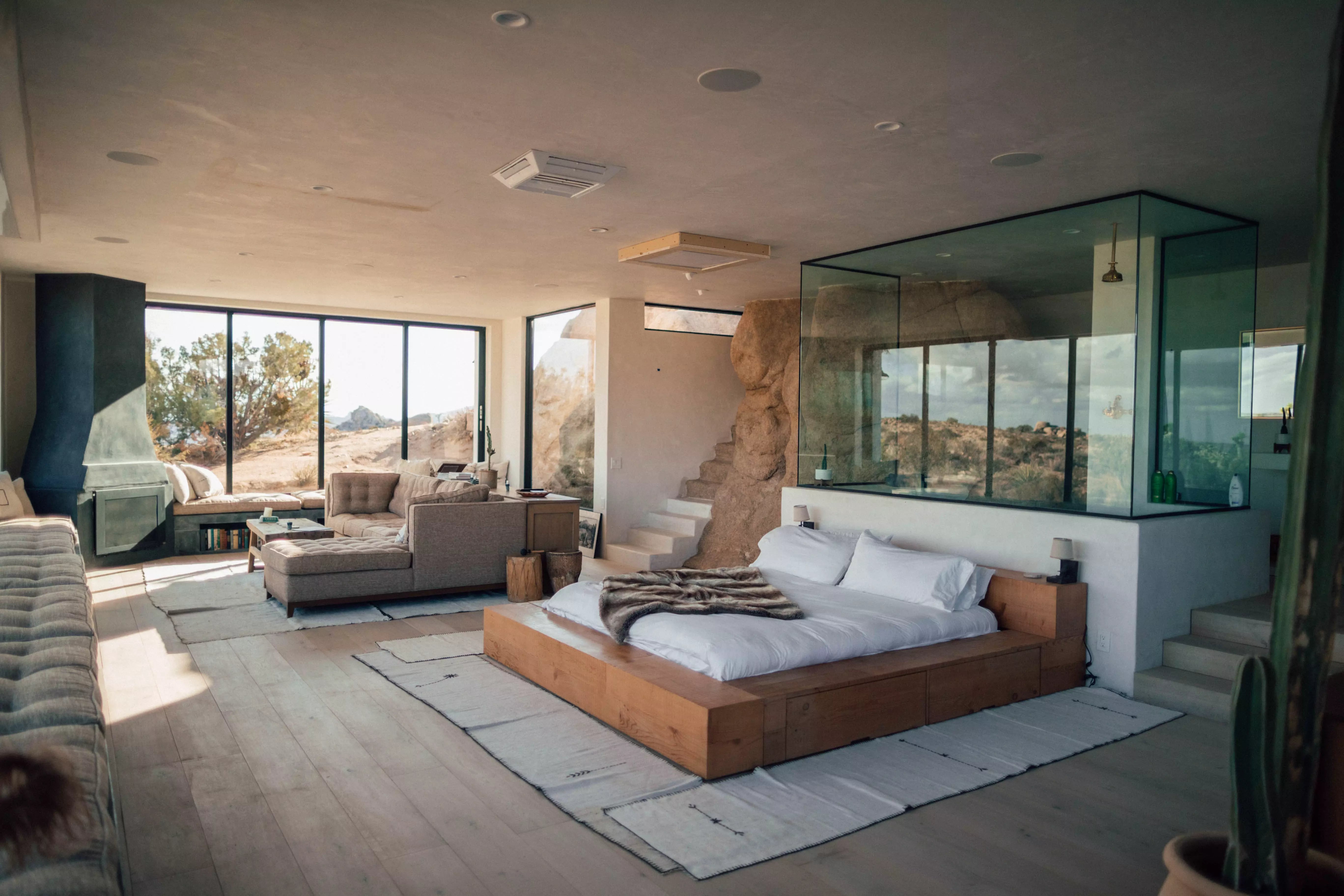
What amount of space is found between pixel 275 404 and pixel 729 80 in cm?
849

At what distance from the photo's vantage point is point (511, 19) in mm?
2596

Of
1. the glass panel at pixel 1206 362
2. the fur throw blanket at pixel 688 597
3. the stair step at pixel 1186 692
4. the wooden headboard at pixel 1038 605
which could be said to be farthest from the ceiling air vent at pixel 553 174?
the stair step at pixel 1186 692

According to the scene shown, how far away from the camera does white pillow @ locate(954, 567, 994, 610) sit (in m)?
4.47

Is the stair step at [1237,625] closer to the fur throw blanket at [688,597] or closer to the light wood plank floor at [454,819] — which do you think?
the light wood plank floor at [454,819]

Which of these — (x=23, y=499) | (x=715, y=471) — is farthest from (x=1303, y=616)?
(x=23, y=499)

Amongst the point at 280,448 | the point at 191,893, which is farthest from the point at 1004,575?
the point at 280,448

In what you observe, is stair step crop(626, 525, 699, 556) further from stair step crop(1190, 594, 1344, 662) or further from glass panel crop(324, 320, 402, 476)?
stair step crop(1190, 594, 1344, 662)

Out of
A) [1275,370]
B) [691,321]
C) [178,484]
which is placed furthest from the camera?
[691,321]

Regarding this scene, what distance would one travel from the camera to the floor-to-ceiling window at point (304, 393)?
31.0 feet

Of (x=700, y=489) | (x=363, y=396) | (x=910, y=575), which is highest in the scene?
(x=363, y=396)

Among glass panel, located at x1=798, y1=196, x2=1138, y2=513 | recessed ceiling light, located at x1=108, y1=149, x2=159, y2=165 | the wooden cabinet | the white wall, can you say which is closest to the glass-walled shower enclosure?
glass panel, located at x1=798, y1=196, x2=1138, y2=513

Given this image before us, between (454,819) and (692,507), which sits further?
(692,507)

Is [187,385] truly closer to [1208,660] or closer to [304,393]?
[304,393]

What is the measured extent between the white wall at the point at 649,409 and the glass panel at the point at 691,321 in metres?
0.07
